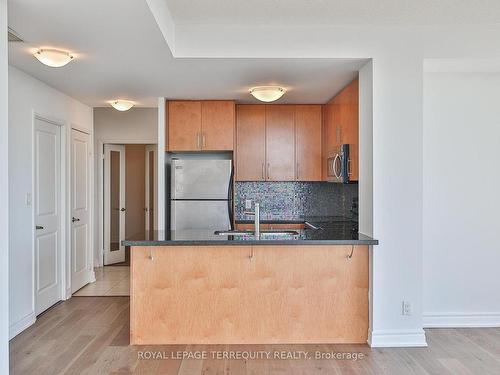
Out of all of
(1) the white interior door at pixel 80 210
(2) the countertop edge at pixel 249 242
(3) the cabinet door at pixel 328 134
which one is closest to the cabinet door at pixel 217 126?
(3) the cabinet door at pixel 328 134

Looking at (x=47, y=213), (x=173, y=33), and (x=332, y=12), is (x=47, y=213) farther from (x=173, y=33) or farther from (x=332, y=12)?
(x=332, y=12)

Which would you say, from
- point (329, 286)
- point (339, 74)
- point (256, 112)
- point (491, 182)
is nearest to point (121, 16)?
point (339, 74)

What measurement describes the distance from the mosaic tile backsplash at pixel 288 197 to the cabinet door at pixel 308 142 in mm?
368

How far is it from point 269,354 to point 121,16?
2517 mm

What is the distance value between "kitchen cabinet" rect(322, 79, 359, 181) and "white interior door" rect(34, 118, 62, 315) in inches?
118

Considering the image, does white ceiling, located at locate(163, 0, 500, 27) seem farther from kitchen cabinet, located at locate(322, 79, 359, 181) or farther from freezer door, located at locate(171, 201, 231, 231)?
freezer door, located at locate(171, 201, 231, 231)

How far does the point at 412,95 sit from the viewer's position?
3.31 metres

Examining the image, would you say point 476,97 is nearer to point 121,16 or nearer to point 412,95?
point 412,95

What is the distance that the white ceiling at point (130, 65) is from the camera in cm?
248

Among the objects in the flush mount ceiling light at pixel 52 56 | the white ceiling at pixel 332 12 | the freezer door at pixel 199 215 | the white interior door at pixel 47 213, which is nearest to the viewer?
the white ceiling at pixel 332 12

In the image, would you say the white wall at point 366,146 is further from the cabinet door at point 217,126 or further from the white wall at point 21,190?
the white wall at point 21,190

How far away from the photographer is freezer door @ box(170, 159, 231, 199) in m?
4.86

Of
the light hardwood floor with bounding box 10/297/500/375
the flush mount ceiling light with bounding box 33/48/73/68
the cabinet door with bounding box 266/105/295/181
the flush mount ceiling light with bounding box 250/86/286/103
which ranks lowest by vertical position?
the light hardwood floor with bounding box 10/297/500/375
